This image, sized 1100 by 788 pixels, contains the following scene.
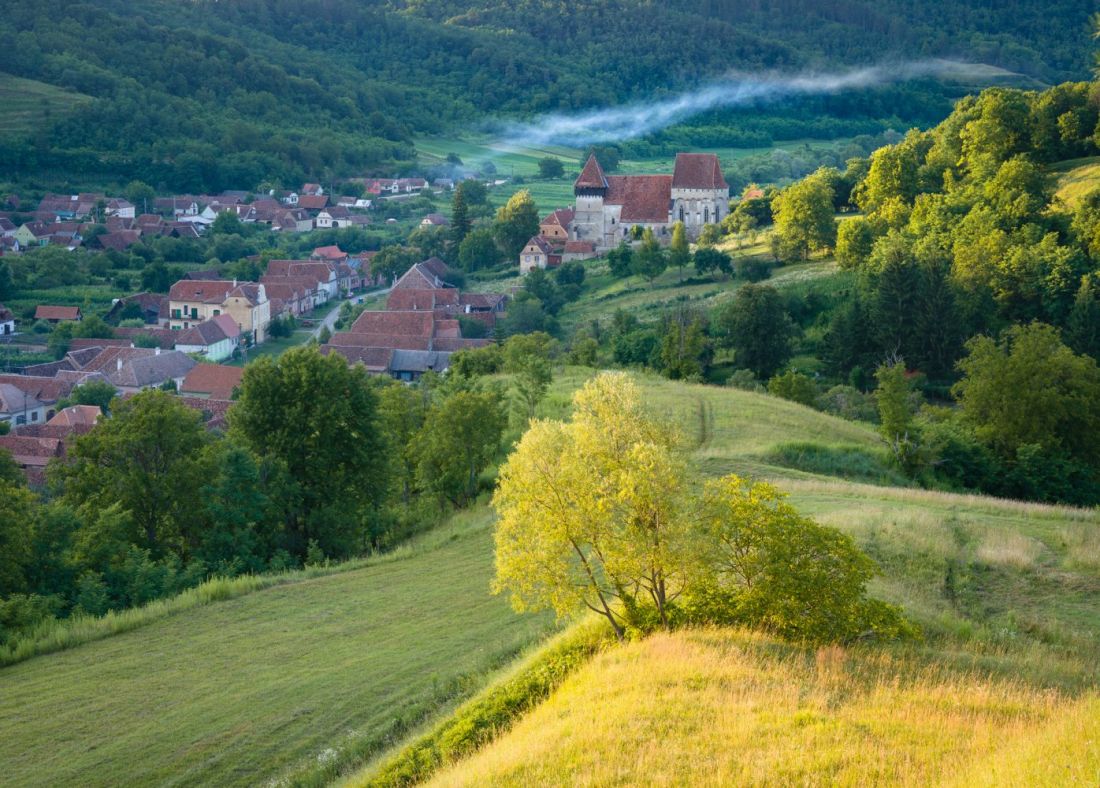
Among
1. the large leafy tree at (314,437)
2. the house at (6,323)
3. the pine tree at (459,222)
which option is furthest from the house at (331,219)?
the large leafy tree at (314,437)

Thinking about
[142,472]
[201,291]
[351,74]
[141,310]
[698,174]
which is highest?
[351,74]

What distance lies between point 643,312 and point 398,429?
26776mm

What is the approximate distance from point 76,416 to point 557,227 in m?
44.8

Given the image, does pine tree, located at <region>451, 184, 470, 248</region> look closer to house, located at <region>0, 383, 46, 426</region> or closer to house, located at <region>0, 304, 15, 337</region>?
house, located at <region>0, 304, 15, 337</region>

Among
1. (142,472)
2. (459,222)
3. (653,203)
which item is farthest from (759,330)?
(459,222)

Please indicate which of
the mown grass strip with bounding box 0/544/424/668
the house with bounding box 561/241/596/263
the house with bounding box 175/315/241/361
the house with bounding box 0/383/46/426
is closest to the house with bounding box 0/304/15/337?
the house with bounding box 175/315/241/361

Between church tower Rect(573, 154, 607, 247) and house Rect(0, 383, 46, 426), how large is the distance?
4351cm

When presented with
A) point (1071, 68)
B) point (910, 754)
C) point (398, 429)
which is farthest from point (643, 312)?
point (1071, 68)

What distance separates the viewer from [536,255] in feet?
248

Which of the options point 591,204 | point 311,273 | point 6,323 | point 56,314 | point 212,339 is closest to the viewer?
point 212,339

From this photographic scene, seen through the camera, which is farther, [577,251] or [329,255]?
[329,255]

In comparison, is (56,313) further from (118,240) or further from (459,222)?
(459,222)

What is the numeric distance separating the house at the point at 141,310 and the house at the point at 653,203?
31.4 metres

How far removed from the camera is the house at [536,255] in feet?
248
